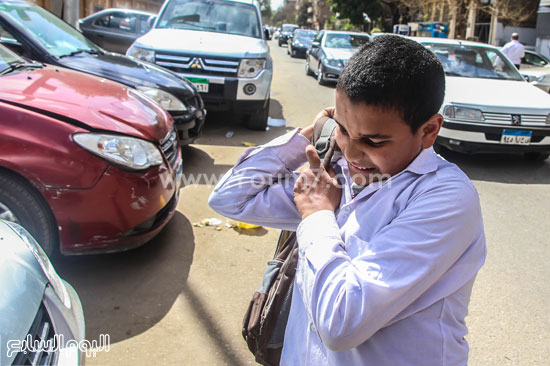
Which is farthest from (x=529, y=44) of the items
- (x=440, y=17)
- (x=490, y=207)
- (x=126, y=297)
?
(x=126, y=297)

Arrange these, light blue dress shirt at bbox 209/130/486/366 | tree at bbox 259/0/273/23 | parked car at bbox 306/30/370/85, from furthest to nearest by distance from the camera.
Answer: tree at bbox 259/0/273/23 < parked car at bbox 306/30/370/85 < light blue dress shirt at bbox 209/130/486/366

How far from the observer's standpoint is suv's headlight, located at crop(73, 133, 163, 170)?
117 inches

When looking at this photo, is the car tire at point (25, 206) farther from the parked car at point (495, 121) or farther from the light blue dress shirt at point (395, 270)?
the parked car at point (495, 121)

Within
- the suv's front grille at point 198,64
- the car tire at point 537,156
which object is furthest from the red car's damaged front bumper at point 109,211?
the car tire at point 537,156

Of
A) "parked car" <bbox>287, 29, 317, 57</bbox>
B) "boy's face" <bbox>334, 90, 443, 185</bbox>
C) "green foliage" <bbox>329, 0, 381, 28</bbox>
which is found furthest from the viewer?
"green foliage" <bbox>329, 0, 381, 28</bbox>

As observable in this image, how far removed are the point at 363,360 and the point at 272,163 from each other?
0.74 meters

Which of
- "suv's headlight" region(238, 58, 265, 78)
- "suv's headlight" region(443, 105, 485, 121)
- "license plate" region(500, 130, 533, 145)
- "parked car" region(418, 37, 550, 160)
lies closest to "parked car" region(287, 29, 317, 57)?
"suv's headlight" region(238, 58, 265, 78)

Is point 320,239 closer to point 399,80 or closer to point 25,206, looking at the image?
point 399,80

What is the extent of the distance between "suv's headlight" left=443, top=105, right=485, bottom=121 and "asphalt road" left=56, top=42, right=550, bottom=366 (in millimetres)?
1596

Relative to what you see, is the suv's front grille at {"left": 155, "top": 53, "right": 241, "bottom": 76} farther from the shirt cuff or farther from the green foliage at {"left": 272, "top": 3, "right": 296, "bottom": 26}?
the green foliage at {"left": 272, "top": 3, "right": 296, "bottom": 26}

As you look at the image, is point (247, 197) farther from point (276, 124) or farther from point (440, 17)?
point (440, 17)

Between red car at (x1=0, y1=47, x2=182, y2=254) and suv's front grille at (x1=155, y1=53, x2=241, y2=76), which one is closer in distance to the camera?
red car at (x1=0, y1=47, x2=182, y2=254)

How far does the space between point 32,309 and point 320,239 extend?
1128mm

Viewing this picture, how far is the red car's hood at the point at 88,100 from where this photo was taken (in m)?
3.06
